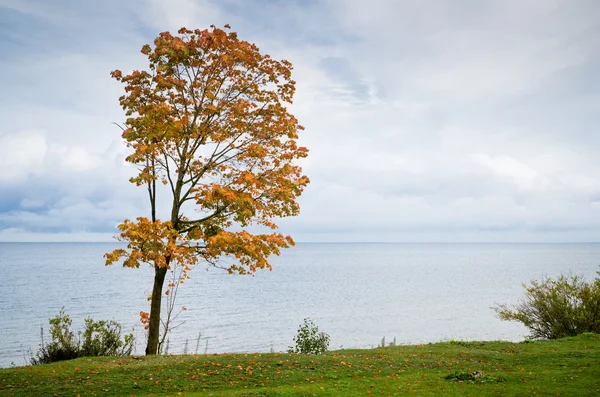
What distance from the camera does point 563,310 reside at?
97.5 ft

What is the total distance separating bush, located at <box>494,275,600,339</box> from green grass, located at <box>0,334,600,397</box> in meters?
10.1

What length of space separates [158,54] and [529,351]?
2252 centimetres

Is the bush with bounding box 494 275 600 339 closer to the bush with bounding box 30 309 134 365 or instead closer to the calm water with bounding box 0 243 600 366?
the calm water with bounding box 0 243 600 366

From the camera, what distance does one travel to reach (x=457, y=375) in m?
15.2

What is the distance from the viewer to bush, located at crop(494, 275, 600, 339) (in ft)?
94.9

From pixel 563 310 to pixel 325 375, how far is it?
2183cm

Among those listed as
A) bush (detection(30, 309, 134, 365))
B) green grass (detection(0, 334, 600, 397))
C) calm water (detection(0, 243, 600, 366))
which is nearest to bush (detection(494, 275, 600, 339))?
green grass (detection(0, 334, 600, 397))

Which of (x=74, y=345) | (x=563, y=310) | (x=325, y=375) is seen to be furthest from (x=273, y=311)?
(x=325, y=375)

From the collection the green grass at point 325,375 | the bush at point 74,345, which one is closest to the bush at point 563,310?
the green grass at point 325,375

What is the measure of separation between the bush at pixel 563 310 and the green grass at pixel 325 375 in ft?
33.2

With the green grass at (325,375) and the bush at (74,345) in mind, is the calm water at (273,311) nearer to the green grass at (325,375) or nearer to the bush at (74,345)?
the bush at (74,345)

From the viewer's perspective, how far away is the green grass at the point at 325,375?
1366 cm

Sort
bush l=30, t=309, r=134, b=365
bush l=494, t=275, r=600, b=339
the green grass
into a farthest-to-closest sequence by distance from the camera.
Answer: bush l=494, t=275, r=600, b=339 → bush l=30, t=309, r=134, b=365 → the green grass

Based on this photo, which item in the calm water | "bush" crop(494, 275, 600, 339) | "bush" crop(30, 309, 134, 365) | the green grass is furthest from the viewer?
the calm water
